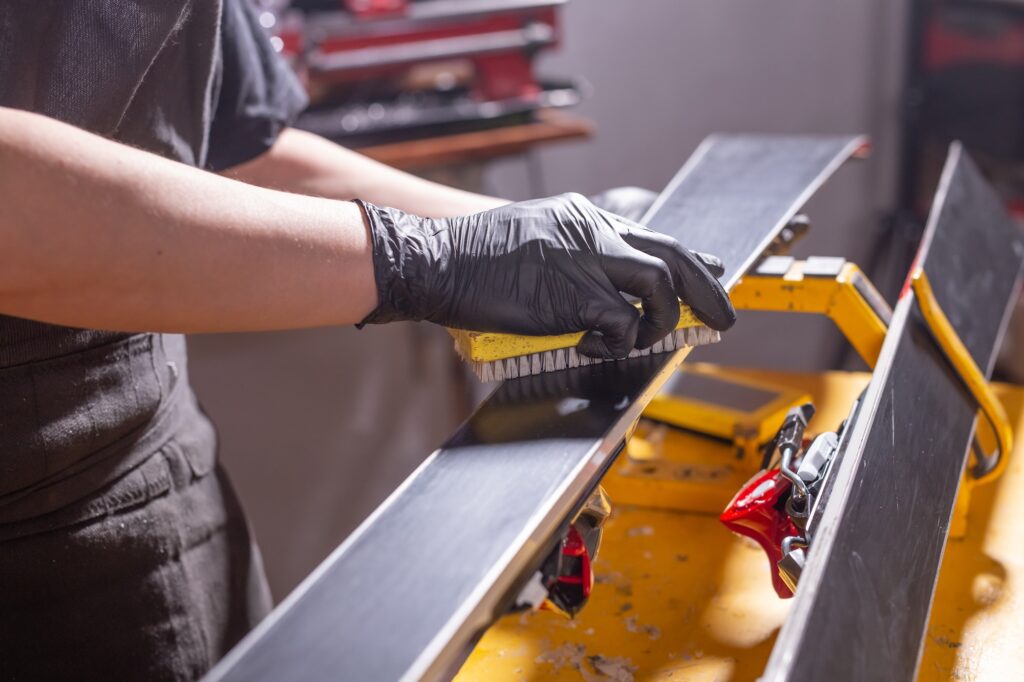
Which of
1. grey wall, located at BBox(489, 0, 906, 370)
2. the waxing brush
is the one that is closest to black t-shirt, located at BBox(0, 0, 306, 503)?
the waxing brush

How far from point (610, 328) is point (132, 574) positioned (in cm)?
55

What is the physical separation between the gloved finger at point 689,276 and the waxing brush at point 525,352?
19 mm

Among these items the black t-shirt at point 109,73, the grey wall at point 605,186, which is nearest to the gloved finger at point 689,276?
the black t-shirt at point 109,73

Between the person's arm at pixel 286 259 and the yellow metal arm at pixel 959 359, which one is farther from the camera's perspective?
the yellow metal arm at pixel 959 359

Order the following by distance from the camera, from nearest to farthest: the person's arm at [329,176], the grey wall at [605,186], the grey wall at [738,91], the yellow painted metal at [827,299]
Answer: the yellow painted metal at [827,299], the person's arm at [329,176], the grey wall at [605,186], the grey wall at [738,91]

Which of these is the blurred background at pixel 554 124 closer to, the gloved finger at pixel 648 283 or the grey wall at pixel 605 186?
the grey wall at pixel 605 186

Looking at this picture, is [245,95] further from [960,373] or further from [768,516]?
[960,373]

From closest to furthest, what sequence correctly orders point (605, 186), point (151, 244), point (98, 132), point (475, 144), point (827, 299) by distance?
point (151, 244)
point (98, 132)
point (827, 299)
point (475, 144)
point (605, 186)

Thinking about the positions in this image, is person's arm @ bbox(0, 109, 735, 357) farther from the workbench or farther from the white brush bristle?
the workbench

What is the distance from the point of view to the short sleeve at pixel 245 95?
1.08 metres

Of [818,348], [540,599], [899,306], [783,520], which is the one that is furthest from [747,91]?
[540,599]

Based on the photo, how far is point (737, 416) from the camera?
116 cm

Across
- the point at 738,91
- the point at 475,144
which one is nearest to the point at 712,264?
the point at 475,144

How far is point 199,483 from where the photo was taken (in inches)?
40.5
